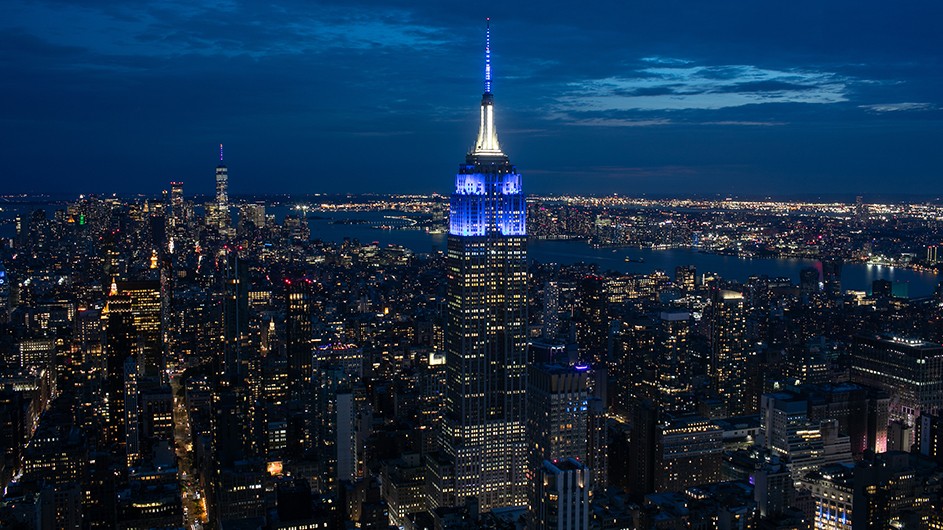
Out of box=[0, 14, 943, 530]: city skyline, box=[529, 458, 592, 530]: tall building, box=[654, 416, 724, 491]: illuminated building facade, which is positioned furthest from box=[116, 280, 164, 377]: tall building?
box=[529, 458, 592, 530]: tall building

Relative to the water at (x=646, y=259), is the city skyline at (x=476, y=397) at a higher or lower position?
lower

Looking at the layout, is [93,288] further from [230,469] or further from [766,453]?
[766,453]

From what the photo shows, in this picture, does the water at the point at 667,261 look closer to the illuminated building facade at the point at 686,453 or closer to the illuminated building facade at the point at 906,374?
the illuminated building facade at the point at 906,374

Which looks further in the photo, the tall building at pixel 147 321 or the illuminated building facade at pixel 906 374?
the tall building at pixel 147 321

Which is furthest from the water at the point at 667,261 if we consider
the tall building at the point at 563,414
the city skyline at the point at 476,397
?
the tall building at the point at 563,414

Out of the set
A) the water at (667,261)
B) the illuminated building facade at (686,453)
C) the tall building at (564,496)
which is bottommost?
the illuminated building facade at (686,453)

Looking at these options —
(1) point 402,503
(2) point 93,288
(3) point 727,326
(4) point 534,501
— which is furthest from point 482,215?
(2) point 93,288

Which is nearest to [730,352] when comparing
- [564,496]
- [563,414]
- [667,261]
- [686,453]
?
[686,453]

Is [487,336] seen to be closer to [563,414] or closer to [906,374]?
[563,414]
